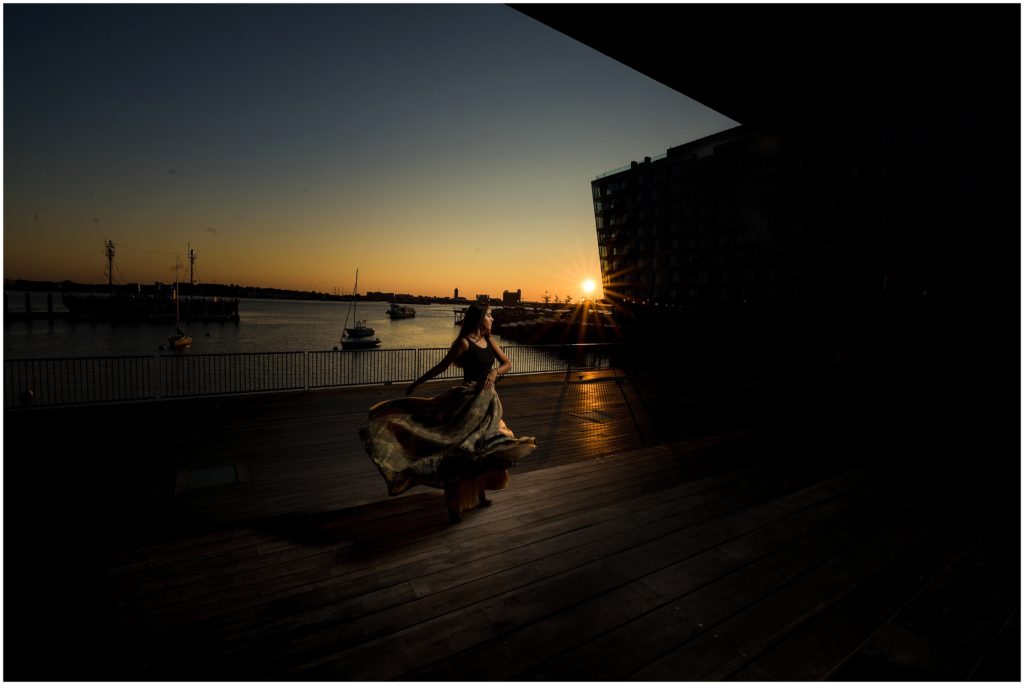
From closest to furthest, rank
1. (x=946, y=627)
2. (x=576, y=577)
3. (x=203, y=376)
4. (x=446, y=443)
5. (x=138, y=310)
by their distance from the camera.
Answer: (x=946, y=627) → (x=576, y=577) → (x=446, y=443) → (x=203, y=376) → (x=138, y=310)

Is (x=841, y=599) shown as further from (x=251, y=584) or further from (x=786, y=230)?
(x=251, y=584)

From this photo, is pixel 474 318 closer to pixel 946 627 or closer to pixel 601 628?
pixel 601 628

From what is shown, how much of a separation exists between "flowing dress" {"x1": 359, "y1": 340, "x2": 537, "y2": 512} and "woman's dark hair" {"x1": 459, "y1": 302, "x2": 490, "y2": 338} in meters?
0.14

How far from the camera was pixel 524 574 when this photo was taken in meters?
3.23

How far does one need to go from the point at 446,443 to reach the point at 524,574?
132 cm

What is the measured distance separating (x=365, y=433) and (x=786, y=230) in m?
4.64

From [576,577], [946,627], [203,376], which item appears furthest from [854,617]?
[203,376]

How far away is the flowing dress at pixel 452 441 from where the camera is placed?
3.96 m

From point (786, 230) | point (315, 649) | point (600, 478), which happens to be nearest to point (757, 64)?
point (786, 230)

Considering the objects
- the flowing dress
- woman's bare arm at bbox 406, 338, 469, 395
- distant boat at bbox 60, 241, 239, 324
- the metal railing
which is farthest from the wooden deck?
distant boat at bbox 60, 241, 239, 324

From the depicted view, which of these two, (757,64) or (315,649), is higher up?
(757,64)

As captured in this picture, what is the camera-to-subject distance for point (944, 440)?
611 cm

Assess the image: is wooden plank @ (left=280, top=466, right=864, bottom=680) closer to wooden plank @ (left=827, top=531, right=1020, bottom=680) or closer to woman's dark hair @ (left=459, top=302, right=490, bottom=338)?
wooden plank @ (left=827, top=531, right=1020, bottom=680)

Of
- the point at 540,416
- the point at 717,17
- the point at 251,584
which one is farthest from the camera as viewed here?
the point at 540,416
